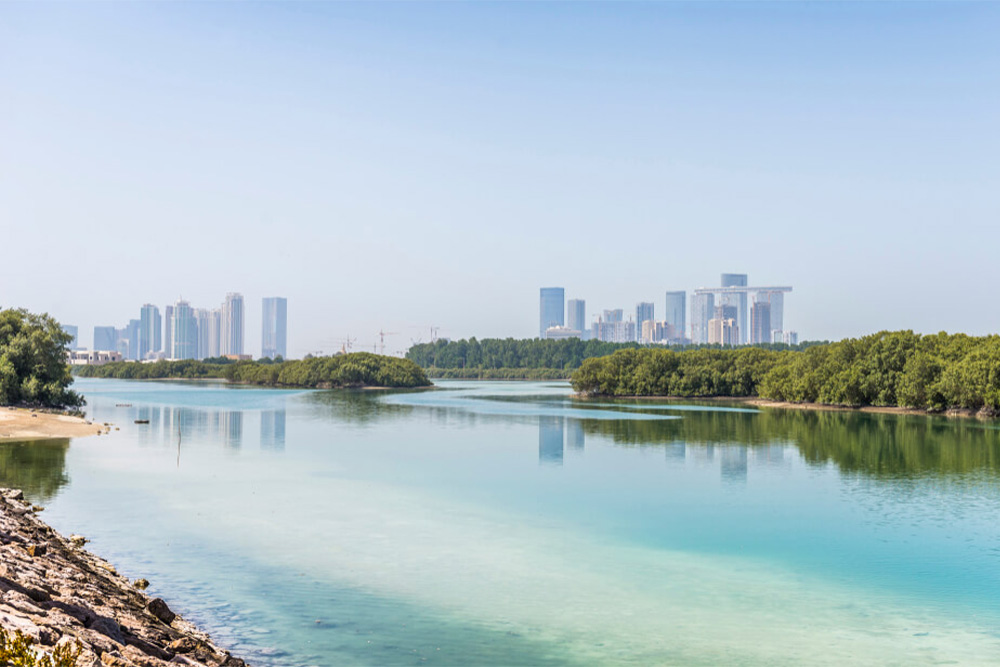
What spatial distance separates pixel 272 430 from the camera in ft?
163

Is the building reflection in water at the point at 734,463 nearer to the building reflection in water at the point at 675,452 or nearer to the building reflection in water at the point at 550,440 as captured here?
the building reflection in water at the point at 675,452

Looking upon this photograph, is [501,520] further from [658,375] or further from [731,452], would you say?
[658,375]

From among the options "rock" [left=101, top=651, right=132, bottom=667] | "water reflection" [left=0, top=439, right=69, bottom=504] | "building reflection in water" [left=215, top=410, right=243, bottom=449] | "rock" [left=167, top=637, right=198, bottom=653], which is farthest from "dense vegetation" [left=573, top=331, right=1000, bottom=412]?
"rock" [left=101, top=651, right=132, bottom=667]

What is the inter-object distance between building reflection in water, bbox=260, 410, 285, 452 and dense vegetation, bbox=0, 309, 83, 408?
12118 mm

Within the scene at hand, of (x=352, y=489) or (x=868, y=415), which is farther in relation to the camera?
(x=868, y=415)

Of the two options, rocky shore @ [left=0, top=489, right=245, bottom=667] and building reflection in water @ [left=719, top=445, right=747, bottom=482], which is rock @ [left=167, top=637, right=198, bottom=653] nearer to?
rocky shore @ [left=0, top=489, right=245, bottom=667]

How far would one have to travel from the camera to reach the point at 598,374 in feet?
349

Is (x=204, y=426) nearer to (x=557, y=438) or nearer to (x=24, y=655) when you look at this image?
(x=557, y=438)

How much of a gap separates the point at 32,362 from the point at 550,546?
147 feet

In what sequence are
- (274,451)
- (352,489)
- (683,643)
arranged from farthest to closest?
(274,451) → (352,489) → (683,643)

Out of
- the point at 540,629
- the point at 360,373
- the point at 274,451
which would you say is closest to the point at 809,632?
the point at 540,629

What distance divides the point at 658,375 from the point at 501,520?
8360 centimetres

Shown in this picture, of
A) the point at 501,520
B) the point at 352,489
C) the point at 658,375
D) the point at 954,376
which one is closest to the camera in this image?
the point at 501,520

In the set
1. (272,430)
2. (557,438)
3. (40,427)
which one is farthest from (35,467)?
(557,438)
